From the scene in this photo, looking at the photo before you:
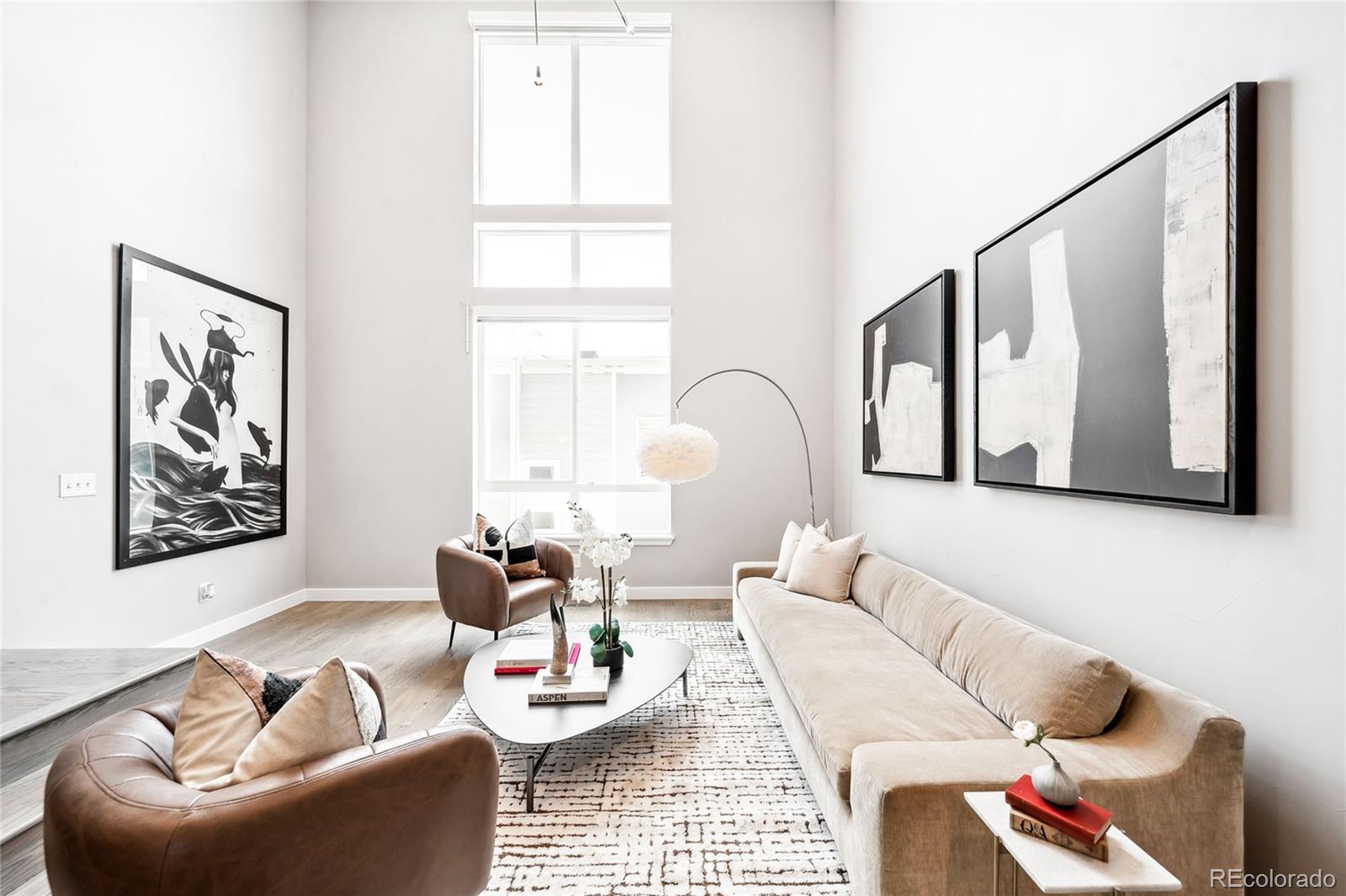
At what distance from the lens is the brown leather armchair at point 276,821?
1.01 metres

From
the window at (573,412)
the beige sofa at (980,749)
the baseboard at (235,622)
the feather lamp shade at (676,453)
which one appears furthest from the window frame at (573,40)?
the beige sofa at (980,749)

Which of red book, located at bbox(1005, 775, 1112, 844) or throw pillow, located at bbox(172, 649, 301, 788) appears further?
throw pillow, located at bbox(172, 649, 301, 788)

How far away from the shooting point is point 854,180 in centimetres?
446

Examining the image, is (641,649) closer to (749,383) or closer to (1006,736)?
(1006,736)

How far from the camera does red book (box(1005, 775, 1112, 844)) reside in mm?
1101

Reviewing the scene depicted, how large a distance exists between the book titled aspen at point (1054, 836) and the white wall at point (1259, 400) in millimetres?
648

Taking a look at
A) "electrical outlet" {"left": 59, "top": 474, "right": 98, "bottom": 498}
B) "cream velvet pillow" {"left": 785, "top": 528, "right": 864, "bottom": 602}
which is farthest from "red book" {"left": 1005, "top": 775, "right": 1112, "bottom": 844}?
"electrical outlet" {"left": 59, "top": 474, "right": 98, "bottom": 498}

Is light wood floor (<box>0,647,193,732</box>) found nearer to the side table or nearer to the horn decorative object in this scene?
the horn decorative object

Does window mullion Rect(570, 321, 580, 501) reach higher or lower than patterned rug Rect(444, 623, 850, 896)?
higher

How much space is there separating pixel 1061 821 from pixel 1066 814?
3 centimetres

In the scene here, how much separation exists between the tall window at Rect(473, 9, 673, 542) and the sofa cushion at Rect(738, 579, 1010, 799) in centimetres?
A: 239

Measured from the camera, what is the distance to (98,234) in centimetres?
312

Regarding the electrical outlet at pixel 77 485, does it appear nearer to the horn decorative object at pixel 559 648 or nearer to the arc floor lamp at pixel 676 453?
the horn decorative object at pixel 559 648

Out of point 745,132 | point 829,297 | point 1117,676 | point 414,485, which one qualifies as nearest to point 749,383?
point 829,297
